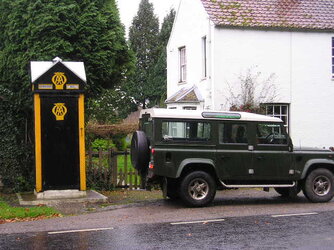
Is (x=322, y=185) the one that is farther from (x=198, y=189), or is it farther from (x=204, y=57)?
(x=204, y=57)

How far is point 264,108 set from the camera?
62.1 feet

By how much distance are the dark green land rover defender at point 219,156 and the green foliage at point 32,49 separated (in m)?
3.19

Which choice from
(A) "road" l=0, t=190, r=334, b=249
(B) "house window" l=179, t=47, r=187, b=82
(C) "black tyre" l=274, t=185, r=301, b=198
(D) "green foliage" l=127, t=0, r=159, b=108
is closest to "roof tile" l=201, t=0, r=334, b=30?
(B) "house window" l=179, t=47, r=187, b=82

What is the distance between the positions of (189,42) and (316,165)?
11.0 meters

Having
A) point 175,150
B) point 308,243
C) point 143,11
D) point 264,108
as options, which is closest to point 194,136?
point 175,150

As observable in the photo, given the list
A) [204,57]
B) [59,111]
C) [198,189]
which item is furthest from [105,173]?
[204,57]

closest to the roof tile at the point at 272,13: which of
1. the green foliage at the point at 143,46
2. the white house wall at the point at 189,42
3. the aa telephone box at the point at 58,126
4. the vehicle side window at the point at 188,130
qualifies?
the white house wall at the point at 189,42

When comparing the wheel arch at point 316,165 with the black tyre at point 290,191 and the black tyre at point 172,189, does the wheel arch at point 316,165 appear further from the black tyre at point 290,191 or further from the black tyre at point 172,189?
the black tyre at point 172,189

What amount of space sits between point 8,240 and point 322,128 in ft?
48.8

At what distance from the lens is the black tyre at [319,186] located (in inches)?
464

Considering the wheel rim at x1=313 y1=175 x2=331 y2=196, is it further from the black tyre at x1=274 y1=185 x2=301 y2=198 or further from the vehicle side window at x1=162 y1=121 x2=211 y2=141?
the vehicle side window at x1=162 y1=121 x2=211 y2=141

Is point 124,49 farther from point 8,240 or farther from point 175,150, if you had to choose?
point 8,240

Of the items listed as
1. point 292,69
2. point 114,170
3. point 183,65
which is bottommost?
point 114,170

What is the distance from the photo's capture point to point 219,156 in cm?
1123
